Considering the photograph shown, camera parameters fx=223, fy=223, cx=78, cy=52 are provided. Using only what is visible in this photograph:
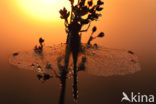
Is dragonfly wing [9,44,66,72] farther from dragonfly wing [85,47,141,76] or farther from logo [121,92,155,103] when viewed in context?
logo [121,92,155,103]

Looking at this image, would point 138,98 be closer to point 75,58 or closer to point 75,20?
point 75,58

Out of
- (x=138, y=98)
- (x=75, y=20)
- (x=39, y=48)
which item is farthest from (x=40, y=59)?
(x=138, y=98)

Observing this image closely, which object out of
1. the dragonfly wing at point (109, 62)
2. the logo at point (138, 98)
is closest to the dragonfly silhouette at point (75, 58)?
the dragonfly wing at point (109, 62)

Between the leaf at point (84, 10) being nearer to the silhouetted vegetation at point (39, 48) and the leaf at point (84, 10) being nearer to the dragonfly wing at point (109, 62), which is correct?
the silhouetted vegetation at point (39, 48)

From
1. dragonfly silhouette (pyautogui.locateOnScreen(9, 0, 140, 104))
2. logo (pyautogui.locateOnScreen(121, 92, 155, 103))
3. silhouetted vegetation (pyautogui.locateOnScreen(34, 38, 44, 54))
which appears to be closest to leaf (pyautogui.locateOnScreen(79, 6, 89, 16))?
dragonfly silhouette (pyautogui.locateOnScreen(9, 0, 140, 104))

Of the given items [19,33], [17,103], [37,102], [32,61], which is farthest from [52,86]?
[19,33]

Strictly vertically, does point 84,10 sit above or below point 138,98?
above
